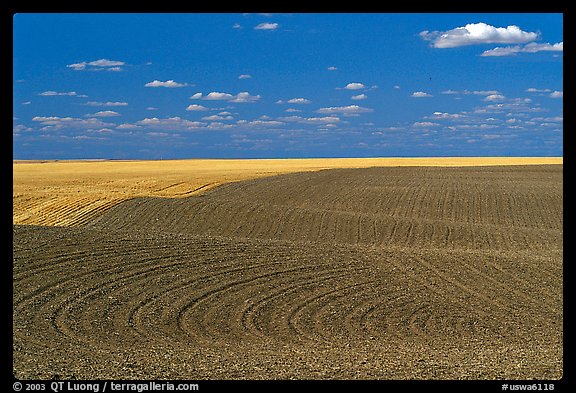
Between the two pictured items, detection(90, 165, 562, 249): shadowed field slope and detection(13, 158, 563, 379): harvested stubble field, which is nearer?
detection(13, 158, 563, 379): harvested stubble field

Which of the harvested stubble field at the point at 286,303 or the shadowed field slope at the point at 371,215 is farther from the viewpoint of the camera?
the shadowed field slope at the point at 371,215

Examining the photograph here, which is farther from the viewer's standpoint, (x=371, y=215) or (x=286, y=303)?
(x=371, y=215)

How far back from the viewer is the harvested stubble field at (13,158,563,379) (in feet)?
26.9

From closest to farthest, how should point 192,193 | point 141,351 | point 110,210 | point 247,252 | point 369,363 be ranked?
point 369,363, point 141,351, point 247,252, point 110,210, point 192,193

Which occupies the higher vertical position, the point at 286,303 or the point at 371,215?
the point at 371,215

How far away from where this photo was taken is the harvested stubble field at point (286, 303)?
8188 millimetres

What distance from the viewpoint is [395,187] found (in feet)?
129

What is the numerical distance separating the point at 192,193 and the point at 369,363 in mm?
30556

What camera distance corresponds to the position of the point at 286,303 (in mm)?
12992
